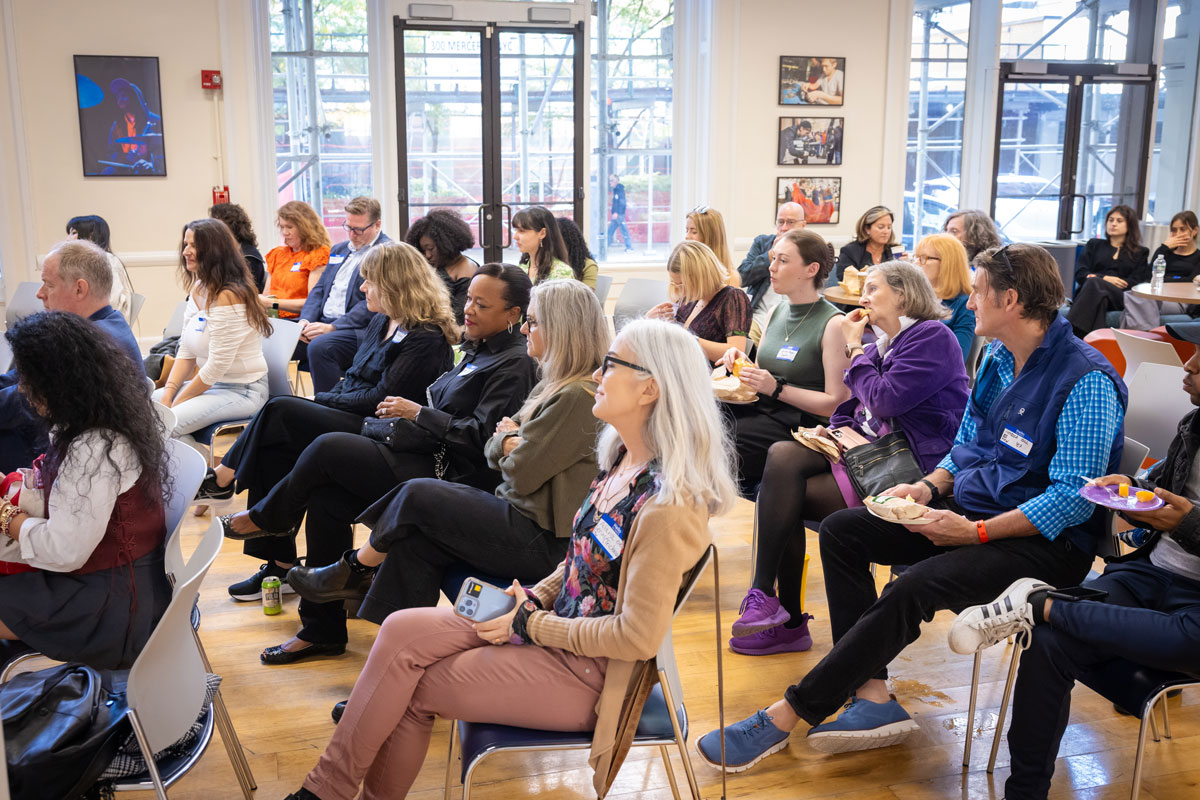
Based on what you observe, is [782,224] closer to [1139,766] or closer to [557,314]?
[557,314]

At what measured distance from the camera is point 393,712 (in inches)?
82.0

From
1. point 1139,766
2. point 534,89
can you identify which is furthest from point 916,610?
point 534,89

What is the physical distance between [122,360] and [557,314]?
3.60 ft

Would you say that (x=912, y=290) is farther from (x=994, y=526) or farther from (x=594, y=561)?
(x=594, y=561)

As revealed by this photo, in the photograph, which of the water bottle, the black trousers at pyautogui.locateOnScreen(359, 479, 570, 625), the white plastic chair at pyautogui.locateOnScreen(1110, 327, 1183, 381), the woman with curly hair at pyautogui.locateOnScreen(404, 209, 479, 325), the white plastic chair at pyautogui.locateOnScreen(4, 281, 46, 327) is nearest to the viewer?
the black trousers at pyautogui.locateOnScreen(359, 479, 570, 625)

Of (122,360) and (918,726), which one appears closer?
(122,360)

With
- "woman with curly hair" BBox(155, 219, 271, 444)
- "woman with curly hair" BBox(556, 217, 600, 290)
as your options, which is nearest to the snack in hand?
"woman with curly hair" BBox(155, 219, 271, 444)

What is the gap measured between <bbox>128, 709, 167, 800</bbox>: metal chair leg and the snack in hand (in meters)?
1.79

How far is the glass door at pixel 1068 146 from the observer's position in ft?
31.8

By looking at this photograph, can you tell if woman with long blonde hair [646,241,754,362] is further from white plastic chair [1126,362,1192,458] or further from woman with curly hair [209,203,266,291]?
woman with curly hair [209,203,266,291]

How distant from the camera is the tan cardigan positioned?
1956 millimetres

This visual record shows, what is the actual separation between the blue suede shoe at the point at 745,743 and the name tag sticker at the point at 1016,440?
37.6 inches

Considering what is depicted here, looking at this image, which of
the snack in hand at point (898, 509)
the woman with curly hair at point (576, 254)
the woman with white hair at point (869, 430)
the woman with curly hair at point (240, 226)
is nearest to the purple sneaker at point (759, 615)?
the woman with white hair at point (869, 430)

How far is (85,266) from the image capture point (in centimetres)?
386
